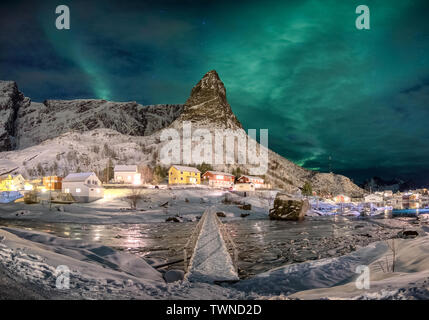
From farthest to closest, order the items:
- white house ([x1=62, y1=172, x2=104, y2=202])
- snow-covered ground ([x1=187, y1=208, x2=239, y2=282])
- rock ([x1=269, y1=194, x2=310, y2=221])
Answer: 1. white house ([x1=62, y1=172, x2=104, y2=202])
2. rock ([x1=269, y1=194, x2=310, y2=221])
3. snow-covered ground ([x1=187, y1=208, x2=239, y2=282])

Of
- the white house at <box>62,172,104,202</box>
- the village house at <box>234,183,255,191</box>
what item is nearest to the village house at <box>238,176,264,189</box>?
the village house at <box>234,183,255,191</box>

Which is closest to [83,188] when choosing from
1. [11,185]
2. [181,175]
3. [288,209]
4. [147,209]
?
[147,209]

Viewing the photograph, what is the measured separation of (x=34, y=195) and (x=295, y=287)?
2716 inches

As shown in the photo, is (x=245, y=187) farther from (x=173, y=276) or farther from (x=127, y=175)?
(x=173, y=276)

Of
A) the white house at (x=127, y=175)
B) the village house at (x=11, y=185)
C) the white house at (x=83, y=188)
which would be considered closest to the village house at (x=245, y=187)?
the white house at (x=127, y=175)

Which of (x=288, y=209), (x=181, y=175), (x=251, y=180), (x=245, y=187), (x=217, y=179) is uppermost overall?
(x=181, y=175)

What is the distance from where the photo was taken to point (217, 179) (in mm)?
112250

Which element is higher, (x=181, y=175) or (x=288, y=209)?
(x=181, y=175)

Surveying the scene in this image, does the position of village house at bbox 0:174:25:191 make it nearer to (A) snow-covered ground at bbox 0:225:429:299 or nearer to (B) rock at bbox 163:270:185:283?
(A) snow-covered ground at bbox 0:225:429:299

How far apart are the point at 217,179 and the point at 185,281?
101 m

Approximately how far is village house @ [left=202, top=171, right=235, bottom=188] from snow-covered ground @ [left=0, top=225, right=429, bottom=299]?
93.8 metres

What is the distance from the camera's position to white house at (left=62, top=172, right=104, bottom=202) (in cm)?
6562
